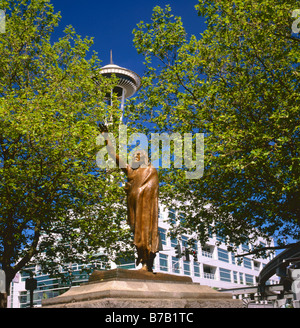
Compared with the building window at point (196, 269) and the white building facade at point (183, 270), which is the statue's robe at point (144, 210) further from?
the building window at point (196, 269)

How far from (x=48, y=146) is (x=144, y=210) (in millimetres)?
8576

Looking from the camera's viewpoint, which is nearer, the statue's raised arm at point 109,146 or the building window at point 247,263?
the statue's raised arm at point 109,146

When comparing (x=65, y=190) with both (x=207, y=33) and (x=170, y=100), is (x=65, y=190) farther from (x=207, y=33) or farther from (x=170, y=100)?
(x=207, y=33)

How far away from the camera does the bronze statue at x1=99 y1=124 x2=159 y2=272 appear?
296 inches

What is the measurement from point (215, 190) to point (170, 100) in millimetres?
5581

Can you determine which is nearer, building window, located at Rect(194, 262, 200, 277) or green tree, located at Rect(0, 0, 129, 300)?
green tree, located at Rect(0, 0, 129, 300)

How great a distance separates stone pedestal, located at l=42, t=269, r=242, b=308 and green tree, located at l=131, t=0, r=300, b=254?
6.09m

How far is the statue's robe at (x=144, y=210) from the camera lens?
750cm

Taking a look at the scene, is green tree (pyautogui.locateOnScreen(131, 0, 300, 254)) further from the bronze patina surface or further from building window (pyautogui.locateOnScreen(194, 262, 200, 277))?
building window (pyautogui.locateOnScreen(194, 262, 200, 277))

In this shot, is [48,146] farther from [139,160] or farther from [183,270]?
[183,270]

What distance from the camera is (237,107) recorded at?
49.8 feet

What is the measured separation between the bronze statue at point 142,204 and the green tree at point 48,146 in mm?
6672

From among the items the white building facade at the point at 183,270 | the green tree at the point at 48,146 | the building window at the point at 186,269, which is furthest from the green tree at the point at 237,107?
the building window at the point at 186,269

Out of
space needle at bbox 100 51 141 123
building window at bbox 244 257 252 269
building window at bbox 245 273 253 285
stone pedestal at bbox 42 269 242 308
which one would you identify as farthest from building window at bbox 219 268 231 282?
stone pedestal at bbox 42 269 242 308
